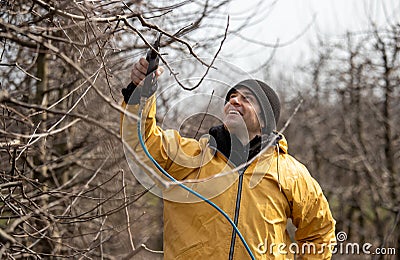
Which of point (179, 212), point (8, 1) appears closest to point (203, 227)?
point (179, 212)

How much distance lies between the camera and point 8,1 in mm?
2270

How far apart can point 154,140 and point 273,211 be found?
72 cm

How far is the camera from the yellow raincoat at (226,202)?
2.79 metres

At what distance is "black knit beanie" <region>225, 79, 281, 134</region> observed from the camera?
117 inches

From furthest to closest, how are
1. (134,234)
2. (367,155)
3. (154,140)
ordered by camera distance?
(367,155) → (134,234) → (154,140)

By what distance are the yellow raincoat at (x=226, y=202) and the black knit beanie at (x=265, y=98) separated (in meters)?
0.15

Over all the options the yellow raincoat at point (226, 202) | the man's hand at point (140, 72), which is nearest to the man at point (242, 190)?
the yellow raincoat at point (226, 202)

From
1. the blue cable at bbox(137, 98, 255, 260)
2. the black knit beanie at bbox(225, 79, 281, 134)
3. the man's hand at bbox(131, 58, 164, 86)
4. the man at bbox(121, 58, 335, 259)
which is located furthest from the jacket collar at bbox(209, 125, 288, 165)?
the man's hand at bbox(131, 58, 164, 86)

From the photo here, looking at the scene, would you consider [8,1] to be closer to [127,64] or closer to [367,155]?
[127,64]

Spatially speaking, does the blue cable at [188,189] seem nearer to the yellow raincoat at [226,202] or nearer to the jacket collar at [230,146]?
the yellow raincoat at [226,202]

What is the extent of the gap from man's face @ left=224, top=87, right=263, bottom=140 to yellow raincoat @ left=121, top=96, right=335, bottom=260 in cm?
14

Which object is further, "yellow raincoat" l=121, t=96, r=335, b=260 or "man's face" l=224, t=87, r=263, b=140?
"man's face" l=224, t=87, r=263, b=140

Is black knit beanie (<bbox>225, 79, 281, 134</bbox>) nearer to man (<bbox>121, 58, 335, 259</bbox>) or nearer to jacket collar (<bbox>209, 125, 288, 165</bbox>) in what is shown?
man (<bbox>121, 58, 335, 259</bbox>)

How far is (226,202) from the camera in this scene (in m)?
2.84
